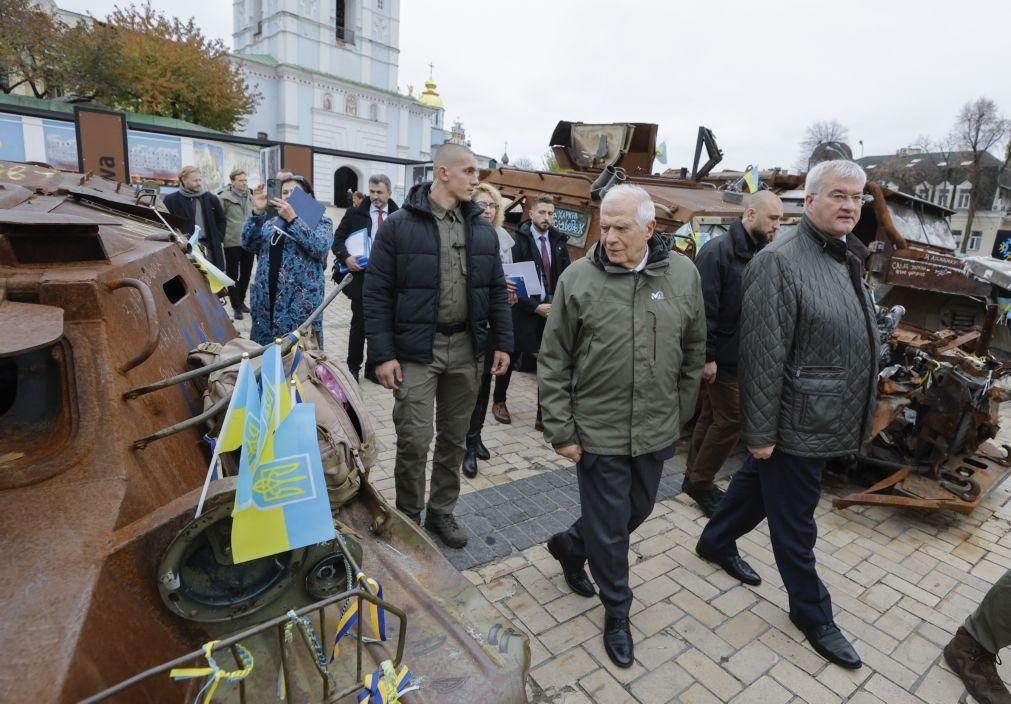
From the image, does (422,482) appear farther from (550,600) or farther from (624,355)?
(624,355)

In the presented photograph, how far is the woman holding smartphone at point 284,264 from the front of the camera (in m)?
4.43

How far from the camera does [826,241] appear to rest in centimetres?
277

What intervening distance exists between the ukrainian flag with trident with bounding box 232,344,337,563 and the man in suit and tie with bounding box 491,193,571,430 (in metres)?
3.73

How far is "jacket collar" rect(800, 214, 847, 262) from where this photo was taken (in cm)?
277

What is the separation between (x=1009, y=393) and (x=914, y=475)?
2.73 ft

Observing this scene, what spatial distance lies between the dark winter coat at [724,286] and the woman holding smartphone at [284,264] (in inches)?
106

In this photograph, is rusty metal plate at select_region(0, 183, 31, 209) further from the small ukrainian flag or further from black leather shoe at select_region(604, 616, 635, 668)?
the small ukrainian flag

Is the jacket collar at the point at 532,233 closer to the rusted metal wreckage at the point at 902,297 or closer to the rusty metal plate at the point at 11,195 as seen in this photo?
the rusted metal wreckage at the point at 902,297

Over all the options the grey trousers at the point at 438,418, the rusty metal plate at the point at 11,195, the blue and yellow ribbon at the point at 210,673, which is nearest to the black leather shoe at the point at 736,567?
the grey trousers at the point at 438,418

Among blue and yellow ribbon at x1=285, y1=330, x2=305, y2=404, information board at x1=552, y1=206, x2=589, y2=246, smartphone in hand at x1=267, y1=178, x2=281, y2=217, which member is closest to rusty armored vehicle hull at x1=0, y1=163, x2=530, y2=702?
blue and yellow ribbon at x1=285, y1=330, x2=305, y2=404

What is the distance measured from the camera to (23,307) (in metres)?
1.59

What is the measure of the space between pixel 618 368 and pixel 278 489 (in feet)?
5.15

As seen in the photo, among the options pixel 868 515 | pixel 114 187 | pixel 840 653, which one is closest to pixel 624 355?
pixel 840 653

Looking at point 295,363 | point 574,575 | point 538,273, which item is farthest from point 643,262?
point 538,273
